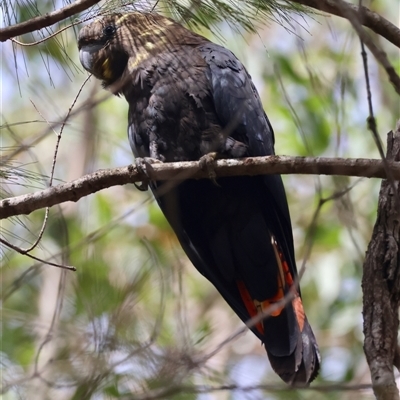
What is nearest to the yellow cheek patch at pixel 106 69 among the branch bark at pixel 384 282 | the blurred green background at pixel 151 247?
the blurred green background at pixel 151 247

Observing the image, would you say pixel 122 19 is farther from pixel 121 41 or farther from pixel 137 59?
pixel 137 59

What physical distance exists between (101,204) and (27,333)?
171 centimetres

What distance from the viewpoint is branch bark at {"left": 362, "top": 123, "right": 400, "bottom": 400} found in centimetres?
268

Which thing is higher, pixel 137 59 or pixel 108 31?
pixel 108 31

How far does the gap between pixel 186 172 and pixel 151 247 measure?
1.20ft

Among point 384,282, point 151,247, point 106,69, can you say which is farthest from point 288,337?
point 106,69

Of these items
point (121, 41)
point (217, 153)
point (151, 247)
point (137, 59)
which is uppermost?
point (121, 41)

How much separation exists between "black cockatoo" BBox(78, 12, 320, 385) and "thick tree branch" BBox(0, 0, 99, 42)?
2.68 ft

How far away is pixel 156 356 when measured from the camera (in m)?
2.28

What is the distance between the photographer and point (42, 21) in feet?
7.38

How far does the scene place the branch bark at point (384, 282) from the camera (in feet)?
8.78

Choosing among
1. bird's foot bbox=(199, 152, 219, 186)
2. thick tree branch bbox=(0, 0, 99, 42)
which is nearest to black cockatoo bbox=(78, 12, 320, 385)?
bird's foot bbox=(199, 152, 219, 186)

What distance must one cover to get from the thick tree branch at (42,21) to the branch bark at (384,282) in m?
1.32

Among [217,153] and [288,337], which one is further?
[288,337]
